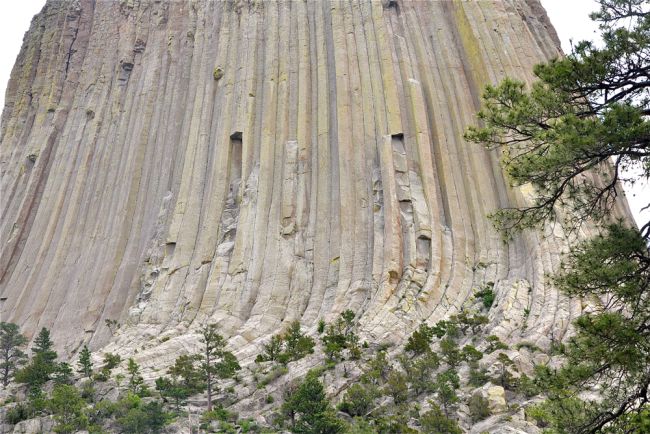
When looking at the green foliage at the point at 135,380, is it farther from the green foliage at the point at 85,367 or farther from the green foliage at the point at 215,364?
the green foliage at the point at 215,364

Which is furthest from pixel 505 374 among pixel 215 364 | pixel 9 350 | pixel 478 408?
pixel 9 350

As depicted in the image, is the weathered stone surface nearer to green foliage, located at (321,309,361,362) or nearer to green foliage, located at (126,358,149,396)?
green foliage, located at (126,358,149,396)

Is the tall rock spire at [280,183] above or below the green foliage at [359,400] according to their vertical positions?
above

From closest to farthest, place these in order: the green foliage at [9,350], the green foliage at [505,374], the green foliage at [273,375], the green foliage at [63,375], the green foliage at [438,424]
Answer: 1. the green foliage at [438,424]
2. the green foliage at [505,374]
3. the green foliage at [273,375]
4. the green foliage at [63,375]
5. the green foliage at [9,350]

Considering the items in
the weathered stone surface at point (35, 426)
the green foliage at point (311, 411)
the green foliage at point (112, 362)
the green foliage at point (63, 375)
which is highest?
the green foliage at point (112, 362)

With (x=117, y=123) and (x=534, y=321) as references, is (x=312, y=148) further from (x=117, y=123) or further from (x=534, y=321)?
(x=117, y=123)

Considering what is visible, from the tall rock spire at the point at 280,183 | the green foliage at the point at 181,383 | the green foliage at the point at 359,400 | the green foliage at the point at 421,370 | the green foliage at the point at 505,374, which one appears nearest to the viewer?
the green foliage at the point at 505,374

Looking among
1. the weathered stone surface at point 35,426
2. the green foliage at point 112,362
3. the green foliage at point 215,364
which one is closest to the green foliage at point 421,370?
the green foliage at point 215,364
